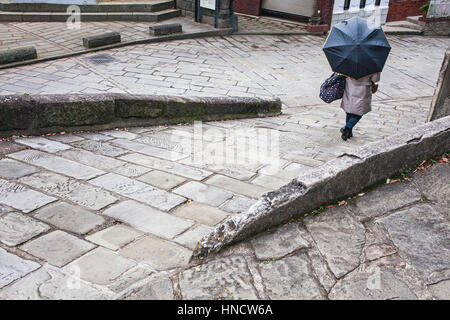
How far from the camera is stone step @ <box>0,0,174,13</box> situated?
1045cm

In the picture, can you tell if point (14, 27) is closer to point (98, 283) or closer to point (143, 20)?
point (143, 20)

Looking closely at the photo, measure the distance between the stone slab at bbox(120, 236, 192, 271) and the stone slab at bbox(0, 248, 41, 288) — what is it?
493 mm

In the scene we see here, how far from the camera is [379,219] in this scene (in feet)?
8.26

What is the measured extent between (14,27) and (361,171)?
9.94 meters

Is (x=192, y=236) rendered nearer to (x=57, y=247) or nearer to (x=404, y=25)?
(x=57, y=247)

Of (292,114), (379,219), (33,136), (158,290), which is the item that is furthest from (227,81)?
(158,290)

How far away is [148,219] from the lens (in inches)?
110

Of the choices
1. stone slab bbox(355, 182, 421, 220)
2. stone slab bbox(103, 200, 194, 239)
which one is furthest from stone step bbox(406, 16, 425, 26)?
stone slab bbox(103, 200, 194, 239)

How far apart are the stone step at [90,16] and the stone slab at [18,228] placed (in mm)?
9241

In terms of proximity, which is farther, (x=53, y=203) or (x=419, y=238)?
(x=53, y=203)

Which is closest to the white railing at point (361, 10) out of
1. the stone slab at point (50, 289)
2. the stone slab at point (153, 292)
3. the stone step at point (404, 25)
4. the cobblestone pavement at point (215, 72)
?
the stone step at point (404, 25)

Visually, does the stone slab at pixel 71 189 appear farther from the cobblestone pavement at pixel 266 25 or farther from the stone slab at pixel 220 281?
the cobblestone pavement at pixel 266 25

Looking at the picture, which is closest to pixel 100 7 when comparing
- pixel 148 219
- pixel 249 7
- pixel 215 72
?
pixel 215 72

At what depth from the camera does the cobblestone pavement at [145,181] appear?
215 centimetres
